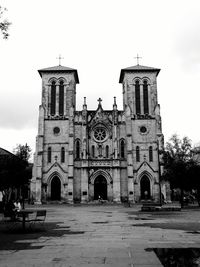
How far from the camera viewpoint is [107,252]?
802 cm

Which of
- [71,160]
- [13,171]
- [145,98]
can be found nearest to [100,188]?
[71,160]

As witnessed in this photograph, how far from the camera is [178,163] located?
34688mm

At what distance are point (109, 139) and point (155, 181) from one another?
994 centimetres

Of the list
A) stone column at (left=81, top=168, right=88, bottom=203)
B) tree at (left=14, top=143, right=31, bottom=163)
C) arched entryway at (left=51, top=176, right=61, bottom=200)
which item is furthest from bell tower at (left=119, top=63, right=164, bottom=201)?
tree at (left=14, top=143, right=31, bottom=163)

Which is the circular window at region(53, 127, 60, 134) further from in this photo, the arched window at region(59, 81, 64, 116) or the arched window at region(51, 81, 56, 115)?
the arched window at region(51, 81, 56, 115)

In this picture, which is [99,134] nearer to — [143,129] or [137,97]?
[143,129]

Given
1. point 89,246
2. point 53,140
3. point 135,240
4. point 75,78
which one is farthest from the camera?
point 75,78

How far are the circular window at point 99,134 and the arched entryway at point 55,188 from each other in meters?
9.28

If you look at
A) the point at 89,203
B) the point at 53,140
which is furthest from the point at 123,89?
the point at 89,203

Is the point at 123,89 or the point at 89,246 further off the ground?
the point at 123,89

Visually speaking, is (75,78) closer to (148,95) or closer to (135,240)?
(148,95)

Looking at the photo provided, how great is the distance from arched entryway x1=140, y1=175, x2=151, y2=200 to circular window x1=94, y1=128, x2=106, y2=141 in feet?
30.5

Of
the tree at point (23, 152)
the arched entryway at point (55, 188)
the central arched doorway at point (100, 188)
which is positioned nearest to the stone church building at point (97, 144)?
the arched entryway at point (55, 188)

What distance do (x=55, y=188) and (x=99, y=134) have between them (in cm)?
1122
